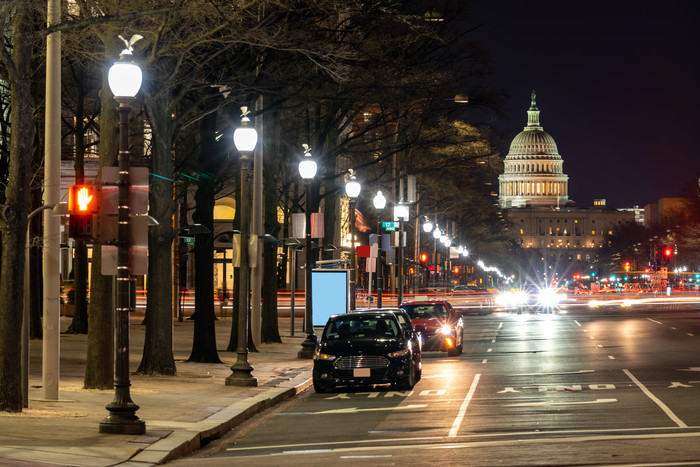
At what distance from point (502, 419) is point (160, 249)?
29.9ft

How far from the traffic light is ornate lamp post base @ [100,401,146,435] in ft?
7.32

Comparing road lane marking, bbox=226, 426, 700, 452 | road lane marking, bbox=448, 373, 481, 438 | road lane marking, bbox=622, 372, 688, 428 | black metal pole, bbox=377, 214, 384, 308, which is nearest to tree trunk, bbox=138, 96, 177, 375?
road lane marking, bbox=448, 373, 481, 438

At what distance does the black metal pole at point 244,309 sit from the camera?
23.3 meters

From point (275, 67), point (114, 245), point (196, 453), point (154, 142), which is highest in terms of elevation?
point (275, 67)

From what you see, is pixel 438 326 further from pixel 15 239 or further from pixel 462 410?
pixel 15 239

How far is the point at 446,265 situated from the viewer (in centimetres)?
11112

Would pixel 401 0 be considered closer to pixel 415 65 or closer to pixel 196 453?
pixel 415 65

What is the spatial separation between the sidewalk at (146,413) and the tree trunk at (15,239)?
0.61m

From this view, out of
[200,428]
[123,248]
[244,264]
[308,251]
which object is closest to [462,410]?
[200,428]

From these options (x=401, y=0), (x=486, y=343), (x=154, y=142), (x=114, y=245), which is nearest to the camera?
(x=114, y=245)

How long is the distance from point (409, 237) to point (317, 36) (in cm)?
4933

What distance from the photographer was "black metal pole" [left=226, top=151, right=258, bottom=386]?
76.6ft

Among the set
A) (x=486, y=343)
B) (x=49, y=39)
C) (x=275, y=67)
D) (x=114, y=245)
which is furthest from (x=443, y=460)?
(x=486, y=343)

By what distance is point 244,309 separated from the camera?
78.7ft
